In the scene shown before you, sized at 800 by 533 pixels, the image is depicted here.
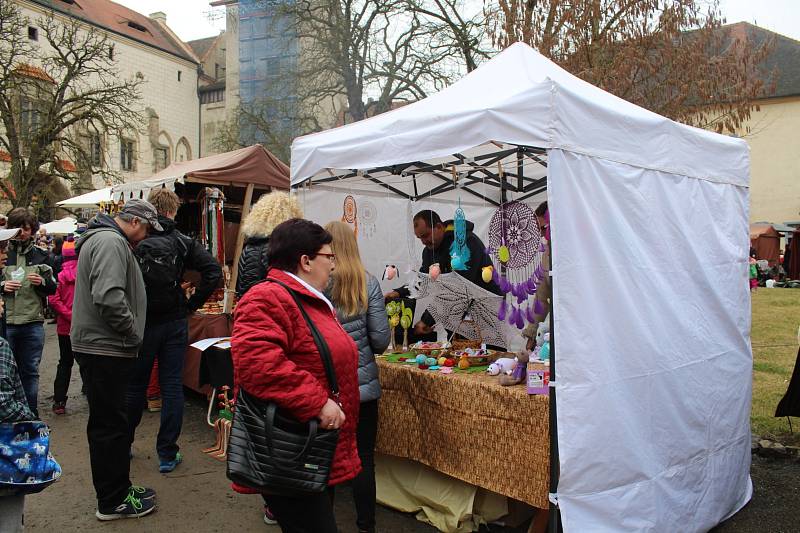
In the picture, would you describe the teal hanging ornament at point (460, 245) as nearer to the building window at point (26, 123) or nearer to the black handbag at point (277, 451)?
the black handbag at point (277, 451)

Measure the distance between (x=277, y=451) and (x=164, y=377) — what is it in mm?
2311

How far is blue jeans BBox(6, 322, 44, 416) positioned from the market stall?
125cm

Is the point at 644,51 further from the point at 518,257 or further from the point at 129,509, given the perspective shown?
the point at 129,509

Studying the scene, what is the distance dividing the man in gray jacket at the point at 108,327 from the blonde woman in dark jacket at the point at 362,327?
104 cm

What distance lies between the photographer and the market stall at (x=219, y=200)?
223 inches

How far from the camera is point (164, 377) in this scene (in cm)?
388

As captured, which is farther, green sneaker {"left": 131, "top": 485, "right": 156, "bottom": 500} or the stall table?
the stall table

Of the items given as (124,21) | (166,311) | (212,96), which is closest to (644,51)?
(166,311)

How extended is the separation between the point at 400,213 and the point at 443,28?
13.4 meters

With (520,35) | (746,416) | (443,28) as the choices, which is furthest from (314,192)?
(443,28)

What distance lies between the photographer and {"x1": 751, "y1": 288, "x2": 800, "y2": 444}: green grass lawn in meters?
5.27

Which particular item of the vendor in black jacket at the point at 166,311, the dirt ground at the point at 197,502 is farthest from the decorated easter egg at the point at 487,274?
the vendor in black jacket at the point at 166,311

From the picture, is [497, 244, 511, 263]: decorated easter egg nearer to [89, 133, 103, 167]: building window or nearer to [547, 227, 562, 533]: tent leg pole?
[547, 227, 562, 533]: tent leg pole

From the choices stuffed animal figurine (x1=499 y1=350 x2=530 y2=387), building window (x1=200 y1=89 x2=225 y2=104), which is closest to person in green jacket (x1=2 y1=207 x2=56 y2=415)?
stuffed animal figurine (x1=499 y1=350 x2=530 y2=387)
